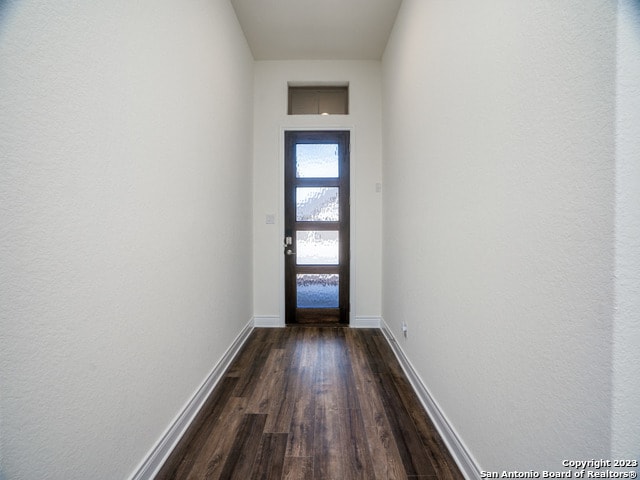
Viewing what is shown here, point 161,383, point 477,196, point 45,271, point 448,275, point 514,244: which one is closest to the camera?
point 45,271

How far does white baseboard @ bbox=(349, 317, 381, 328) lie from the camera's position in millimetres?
3533

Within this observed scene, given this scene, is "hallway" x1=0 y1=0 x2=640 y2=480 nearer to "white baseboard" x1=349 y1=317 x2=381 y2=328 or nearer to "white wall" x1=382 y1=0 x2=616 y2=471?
"white wall" x1=382 y1=0 x2=616 y2=471

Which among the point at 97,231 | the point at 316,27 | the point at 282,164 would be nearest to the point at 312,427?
the point at 97,231

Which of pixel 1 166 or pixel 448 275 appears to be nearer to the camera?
pixel 1 166

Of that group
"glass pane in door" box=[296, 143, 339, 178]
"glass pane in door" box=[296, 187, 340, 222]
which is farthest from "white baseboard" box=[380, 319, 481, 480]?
"glass pane in door" box=[296, 143, 339, 178]

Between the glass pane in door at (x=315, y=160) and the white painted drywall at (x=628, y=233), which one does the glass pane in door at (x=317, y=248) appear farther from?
the white painted drywall at (x=628, y=233)

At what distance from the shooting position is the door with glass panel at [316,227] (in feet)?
11.6

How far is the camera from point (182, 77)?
1.69 metres

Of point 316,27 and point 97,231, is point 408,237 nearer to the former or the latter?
point 97,231

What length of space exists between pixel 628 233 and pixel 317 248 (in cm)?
301

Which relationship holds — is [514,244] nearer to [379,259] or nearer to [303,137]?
[379,259]

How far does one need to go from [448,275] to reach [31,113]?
1.78 meters

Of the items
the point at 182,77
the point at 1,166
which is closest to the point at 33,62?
the point at 1,166

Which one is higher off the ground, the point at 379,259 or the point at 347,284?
the point at 379,259
